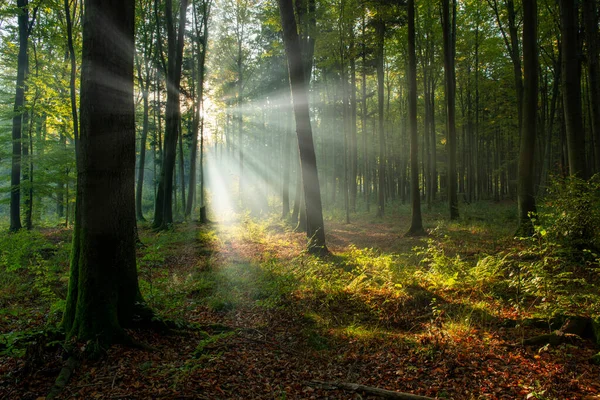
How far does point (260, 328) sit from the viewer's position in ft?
17.2

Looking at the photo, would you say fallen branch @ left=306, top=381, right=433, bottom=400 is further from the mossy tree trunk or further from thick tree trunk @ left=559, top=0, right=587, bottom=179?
thick tree trunk @ left=559, top=0, right=587, bottom=179

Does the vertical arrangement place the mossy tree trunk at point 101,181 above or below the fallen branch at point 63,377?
above

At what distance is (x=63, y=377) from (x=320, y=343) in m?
3.15

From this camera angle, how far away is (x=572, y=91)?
303 inches

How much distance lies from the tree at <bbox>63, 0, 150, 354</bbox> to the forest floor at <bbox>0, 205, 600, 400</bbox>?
459 mm

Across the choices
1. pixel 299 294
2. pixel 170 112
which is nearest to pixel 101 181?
pixel 299 294

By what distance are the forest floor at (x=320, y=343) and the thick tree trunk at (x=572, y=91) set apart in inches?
160

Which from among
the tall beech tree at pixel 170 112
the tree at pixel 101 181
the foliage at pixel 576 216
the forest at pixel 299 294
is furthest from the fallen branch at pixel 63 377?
the tall beech tree at pixel 170 112

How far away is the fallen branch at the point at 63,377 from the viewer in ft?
9.73

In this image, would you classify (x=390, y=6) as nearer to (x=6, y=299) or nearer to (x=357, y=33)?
(x=357, y=33)

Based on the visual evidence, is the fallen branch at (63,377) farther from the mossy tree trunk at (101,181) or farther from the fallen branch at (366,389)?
the fallen branch at (366,389)

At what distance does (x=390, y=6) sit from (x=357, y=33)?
14.9 ft

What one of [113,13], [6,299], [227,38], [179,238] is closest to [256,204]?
[227,38]

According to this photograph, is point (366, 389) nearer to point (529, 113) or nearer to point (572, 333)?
point (572, 333)
